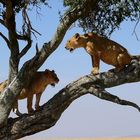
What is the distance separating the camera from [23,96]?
12344 mm

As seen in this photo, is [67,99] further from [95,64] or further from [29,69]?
[29,69]

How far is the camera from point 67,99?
1141 cm

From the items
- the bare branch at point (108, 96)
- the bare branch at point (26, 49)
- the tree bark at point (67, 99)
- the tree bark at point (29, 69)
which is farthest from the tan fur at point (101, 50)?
the bare branch at point (26, 49)

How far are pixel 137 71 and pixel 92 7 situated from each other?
277 centimetres

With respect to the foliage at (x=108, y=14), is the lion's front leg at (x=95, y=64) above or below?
below

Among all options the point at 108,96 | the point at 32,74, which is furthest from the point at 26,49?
the point at 108,96

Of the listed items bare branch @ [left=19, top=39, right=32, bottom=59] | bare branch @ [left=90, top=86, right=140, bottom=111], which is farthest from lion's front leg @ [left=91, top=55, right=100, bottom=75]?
bare branch @ [left=19, top=39, right=32, bottom=59]

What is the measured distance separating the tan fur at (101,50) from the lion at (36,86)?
130 centimetres

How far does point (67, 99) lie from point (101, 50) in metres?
1.53

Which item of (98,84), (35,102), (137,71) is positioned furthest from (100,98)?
(35,102)

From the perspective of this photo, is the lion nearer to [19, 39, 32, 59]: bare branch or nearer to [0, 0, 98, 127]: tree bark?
[0, 0, 98, 127]: tree bark

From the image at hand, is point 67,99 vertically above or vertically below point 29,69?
below

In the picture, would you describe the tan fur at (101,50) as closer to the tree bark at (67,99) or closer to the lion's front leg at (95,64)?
the lion's front leg at (95,64)

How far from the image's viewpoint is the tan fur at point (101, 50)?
11.0 m
